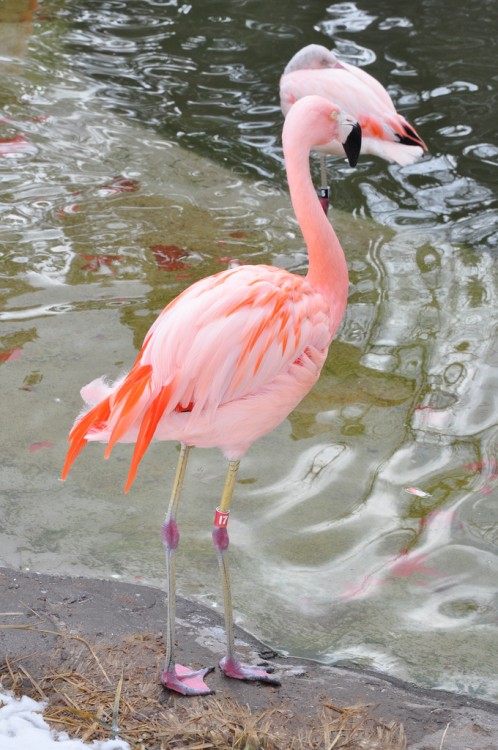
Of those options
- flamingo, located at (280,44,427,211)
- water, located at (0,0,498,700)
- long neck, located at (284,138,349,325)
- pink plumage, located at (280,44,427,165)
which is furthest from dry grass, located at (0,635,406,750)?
pink plumage, located at (280,44,427,165)

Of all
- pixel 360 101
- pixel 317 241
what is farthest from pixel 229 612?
pixel 360 101

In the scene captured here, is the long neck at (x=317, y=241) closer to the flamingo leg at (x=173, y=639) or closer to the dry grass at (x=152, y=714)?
the flamingo leg at (x=173, y=639)

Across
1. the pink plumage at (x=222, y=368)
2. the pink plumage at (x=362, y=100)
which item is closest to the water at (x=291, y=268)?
the pink plumage at (x=362, y=100)

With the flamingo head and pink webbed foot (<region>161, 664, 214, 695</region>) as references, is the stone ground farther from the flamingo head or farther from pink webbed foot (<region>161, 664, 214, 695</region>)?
the flamingo head

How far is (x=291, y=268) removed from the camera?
5004 millimetres

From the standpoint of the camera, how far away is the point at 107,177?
5.86 m

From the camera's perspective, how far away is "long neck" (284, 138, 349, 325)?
9.27 ft

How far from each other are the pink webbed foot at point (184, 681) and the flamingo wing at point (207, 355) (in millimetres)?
518

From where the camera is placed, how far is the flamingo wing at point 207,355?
253 centimetres

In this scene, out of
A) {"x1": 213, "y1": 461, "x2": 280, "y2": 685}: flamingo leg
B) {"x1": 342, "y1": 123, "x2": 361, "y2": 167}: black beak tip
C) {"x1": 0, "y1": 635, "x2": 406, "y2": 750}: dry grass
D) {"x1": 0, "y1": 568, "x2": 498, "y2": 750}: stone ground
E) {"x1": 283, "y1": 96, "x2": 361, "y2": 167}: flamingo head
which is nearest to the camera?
{"x1": 0, "y1": 635, "x2": 406, "y2": 750}: dry grass

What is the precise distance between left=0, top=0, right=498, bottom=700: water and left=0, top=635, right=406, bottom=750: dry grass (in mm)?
346

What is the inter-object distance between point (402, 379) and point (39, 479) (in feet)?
5.17

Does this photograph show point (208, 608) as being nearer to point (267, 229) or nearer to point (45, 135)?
point (267, 229)

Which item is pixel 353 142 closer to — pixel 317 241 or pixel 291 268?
pixel 317 241
